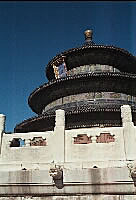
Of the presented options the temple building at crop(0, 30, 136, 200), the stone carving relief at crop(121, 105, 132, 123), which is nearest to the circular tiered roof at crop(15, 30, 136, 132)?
the temple building at crop(0, 30, 136, 200)

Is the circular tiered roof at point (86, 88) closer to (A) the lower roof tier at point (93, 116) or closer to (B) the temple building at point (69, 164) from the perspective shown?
(A) the lower roof tier at point (93, 116)

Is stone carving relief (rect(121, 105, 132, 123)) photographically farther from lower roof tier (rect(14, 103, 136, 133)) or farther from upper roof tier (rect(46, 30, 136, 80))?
upper roof tier (rect(46, 30, 136, 80))

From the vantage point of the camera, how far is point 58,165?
7.58 metres

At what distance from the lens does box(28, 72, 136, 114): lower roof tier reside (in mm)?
16172

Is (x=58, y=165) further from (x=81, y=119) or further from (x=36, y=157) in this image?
(x=81, y=119)

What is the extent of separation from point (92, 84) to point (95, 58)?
402cm

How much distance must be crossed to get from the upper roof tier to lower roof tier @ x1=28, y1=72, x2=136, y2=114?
3210 millimetres

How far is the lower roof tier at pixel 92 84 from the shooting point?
1617 cm

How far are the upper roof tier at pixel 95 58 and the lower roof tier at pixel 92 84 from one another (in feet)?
10.5

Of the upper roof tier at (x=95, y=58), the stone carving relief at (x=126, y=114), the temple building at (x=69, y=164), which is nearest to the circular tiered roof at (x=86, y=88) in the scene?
the upper roof tier at (x=95, y=58)

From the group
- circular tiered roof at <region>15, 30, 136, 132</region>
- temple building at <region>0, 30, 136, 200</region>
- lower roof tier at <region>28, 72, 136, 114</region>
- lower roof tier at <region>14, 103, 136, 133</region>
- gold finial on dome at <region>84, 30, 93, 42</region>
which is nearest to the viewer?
temple building at <region>0, 30, 136, 200</region>

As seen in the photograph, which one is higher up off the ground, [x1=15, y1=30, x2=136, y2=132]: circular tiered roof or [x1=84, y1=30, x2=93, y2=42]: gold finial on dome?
[x1=84, y1=30, x2=93, y2=42]: gold finial on dome

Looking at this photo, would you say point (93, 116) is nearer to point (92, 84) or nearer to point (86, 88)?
point (86, 88)

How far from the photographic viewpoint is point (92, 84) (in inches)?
651
